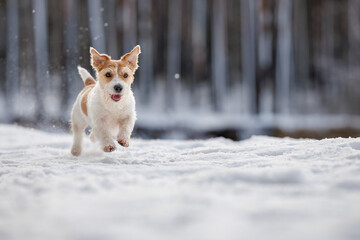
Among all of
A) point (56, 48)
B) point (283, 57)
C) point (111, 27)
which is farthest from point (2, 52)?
point (283, 57)

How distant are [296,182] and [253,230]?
1002mm

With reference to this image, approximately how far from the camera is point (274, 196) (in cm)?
255

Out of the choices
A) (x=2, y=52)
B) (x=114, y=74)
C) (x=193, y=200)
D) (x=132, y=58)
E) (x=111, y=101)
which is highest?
(x=2, y=52)

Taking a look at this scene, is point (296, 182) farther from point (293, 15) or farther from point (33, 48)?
point (293, 15)

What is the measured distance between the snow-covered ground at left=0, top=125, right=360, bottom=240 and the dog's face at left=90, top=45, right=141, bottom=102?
0.83 meters

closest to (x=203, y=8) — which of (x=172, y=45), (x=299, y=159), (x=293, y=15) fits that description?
(x=172, y=45)

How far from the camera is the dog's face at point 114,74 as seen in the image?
4.41 metres

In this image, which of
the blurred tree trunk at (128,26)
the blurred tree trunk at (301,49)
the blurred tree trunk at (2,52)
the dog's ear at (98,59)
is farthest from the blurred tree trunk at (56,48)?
the blurred tree trunk at (301,49)

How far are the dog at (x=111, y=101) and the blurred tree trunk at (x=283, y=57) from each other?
1457cm

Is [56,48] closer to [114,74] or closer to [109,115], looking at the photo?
[109,115]

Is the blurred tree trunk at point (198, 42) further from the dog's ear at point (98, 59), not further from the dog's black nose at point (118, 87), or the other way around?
the dog's black nose at point (118, 87)

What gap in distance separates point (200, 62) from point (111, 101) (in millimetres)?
20810

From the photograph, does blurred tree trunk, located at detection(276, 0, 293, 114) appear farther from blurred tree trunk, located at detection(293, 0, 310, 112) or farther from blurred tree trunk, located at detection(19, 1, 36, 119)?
blurred tree trunk, located at detection(19, 1, 36, 119)

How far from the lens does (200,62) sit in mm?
25078
